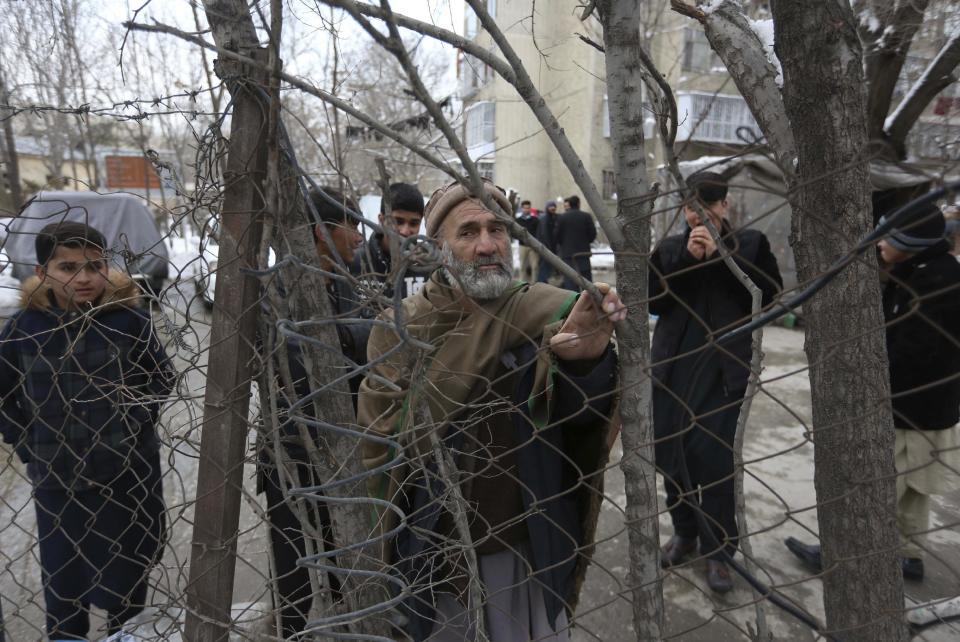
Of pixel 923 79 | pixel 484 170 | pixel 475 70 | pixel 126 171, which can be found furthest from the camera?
pixel 126 171

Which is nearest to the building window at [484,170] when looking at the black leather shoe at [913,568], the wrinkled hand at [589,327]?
the wrinkled hand at [589,327]

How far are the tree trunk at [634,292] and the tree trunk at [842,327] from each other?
10.9 inches

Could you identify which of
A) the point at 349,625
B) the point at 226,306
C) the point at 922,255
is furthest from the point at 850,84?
the point at 922,255

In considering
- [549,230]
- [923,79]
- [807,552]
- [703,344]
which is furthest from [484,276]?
[549,230]

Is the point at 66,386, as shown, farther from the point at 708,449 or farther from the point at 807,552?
the point at 807,552

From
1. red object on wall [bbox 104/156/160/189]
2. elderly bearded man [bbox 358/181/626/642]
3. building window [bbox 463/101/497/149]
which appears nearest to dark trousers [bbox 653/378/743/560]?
elderly bearded man [bbox 358/181/626/642]

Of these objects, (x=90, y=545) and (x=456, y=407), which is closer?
(x=456, y=407)

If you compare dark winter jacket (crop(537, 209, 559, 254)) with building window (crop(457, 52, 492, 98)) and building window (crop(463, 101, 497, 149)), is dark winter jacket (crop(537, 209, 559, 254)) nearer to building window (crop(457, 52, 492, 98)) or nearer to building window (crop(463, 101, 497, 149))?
building window (crop(463, 101, 497, 149))

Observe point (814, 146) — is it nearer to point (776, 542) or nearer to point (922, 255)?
point (922, 255)

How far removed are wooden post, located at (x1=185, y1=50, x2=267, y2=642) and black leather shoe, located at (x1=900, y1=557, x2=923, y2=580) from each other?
10.2 feet

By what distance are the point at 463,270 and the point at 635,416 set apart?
826mm

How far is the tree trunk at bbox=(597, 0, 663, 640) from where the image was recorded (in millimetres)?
993

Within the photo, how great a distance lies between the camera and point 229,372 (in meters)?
1.17

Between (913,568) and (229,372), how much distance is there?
331 centimetres
